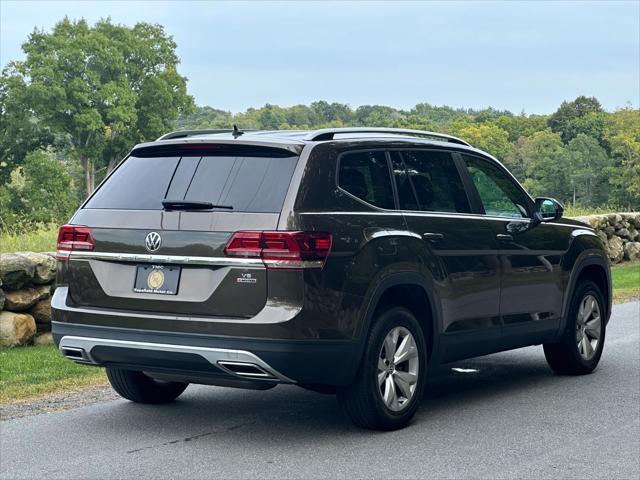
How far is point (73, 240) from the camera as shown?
696 centimetres

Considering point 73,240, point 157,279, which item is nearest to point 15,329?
point 73,240

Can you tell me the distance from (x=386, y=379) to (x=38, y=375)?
360 centimetres

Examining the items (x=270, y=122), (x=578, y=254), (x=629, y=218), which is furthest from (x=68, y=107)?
(x=578, y=254)

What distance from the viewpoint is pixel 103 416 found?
24.8 ft

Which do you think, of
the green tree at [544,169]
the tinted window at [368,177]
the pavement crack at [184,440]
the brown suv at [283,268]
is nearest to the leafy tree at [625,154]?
the green tree at [544,169]

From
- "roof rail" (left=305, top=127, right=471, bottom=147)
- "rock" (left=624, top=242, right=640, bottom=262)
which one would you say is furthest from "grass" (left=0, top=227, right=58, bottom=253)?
"rock" (left=624, top=242, right=640, bottom=262)

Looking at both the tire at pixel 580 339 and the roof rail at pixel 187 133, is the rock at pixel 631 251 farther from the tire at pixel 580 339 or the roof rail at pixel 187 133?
the roof rail at pixel 187 133

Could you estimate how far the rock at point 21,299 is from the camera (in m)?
10.9

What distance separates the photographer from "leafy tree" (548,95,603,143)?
9006 centimetres

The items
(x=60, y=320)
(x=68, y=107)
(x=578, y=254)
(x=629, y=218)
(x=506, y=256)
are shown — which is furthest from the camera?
(x=68, y=107)

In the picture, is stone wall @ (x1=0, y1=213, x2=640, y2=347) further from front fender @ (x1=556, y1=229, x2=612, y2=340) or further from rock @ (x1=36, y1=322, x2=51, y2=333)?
front fender @ (x1=556, y1=229, x2=612, y2=340)

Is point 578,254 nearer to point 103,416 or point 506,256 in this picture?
point 506,256

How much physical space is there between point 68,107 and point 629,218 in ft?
232

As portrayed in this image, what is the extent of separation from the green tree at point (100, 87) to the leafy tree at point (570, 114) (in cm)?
3142
